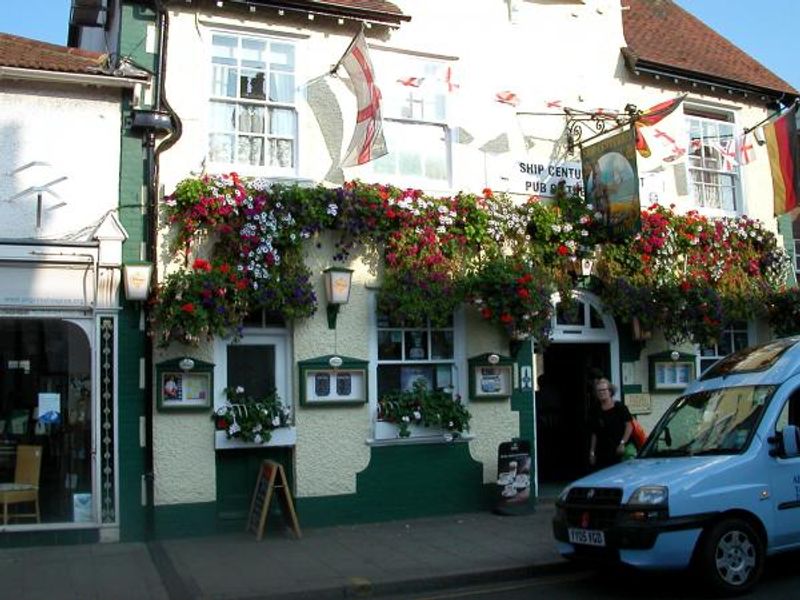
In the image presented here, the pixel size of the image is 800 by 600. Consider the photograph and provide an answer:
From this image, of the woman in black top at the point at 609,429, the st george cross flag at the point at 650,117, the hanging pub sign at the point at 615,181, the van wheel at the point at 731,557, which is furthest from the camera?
the st george cross flag at the point at 650,117

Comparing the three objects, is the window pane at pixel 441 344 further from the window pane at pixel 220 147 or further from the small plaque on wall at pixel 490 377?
the window pane at pixel 220 147

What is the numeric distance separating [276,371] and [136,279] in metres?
2.08

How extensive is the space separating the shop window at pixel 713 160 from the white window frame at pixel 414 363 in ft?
16.3

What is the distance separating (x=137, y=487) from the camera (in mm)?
9516

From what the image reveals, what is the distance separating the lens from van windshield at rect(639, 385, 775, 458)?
24.6 feet

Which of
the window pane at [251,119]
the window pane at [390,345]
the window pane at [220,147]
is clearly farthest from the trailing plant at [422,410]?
the window pane at [251,119]

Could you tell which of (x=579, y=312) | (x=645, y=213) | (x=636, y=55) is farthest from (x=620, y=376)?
(x=636, y=55)

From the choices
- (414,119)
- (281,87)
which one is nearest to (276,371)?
(281,87)

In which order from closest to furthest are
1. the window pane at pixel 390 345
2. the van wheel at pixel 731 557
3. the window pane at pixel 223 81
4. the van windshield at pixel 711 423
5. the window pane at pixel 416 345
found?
1. the van wheel at pixel 731 557
2. the van windshield at pixel 711 423
3. the window pane at pixel 223 81
4. the window pane at pixel 390 345
5. the window pane at pixel 416 345

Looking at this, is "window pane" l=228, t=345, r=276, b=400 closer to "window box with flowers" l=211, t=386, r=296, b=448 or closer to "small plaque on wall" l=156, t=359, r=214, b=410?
"window box with flowers" l=211, t=386, r=296, b=448

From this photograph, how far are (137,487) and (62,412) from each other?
122 cm

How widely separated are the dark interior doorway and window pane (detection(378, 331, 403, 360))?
10.3 feet

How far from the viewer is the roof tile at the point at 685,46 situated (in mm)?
13594

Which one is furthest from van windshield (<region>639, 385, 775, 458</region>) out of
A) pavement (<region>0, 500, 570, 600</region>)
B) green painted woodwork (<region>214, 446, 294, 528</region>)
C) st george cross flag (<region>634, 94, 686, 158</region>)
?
st george cross flag (<region>634, 94, 686, 158</region>)
